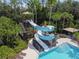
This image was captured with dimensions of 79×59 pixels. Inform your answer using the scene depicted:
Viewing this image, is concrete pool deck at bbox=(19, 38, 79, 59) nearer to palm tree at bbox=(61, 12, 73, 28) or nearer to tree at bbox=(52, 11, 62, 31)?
tree at bbox=(52, 11, 62, 31)

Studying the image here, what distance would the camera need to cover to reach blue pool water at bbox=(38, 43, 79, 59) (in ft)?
70.2

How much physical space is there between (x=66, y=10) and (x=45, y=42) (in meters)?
13.1

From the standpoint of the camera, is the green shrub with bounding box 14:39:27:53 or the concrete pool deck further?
the green shrub with bounding box 14:39:27:53

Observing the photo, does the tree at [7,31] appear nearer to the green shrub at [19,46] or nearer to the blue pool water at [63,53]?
the green shrub at [19,46]

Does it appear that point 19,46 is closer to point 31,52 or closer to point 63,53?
point 31,52

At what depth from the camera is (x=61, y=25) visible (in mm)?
32312

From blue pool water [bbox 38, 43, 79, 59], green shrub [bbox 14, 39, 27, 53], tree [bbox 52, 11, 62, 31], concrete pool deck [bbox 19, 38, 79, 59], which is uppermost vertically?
tree [bbox 52, 11, 62, 31]

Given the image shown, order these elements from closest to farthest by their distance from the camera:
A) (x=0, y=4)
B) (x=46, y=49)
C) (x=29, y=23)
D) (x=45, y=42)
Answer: (x=46, y=49), (x=45, y=42), (x=29, y=23), (x=0, y=4)

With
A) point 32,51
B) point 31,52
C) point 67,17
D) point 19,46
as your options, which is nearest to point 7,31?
point 19,46

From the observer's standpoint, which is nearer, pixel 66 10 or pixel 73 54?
pixel 73 54

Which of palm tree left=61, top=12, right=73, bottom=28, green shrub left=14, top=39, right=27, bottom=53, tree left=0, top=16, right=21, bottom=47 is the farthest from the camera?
palm tree left=61, top=12, right=73, bottom=28

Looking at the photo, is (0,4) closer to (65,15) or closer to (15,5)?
(15,5)

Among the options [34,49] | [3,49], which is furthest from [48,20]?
[3,49]

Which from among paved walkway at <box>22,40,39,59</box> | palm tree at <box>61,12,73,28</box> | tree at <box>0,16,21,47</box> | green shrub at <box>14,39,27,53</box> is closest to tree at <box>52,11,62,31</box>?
palm tree at <box>61,12,73,28</box>
